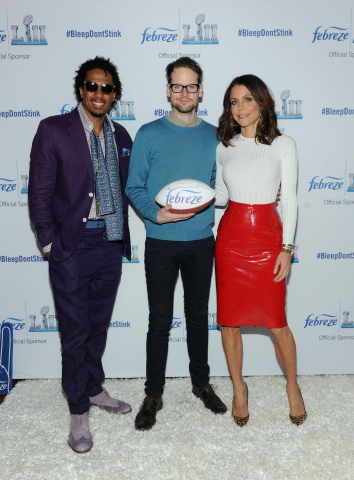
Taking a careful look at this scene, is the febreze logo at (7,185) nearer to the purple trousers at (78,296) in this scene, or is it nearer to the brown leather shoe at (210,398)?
the purple trousers at (78,296)

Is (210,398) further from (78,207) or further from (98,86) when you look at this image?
(98,86)

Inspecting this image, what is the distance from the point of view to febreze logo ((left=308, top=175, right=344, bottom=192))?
3.07 m

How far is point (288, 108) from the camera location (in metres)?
2.99

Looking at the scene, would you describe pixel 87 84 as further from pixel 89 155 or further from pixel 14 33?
pixel 14 33

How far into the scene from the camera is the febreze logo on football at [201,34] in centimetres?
290

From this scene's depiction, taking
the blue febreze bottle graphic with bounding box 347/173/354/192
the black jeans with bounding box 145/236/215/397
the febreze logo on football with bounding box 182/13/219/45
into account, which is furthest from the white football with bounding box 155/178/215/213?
the blue febreze bottle graphic with bounding box 347/173/354/192

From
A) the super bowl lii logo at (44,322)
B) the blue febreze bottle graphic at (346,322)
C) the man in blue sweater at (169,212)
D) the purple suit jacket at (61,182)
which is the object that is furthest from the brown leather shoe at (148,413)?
the blue febreze bottle graphic at (346,322)

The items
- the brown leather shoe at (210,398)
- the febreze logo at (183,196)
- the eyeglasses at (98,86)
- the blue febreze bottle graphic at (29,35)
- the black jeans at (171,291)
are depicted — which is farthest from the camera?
the blue febreze bottle graphic at (29,35)

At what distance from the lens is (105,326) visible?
2.75 meters

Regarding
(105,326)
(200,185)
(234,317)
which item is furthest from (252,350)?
(200,185)

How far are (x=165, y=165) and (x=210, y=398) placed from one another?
140 cm

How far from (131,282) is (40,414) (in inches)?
38.5

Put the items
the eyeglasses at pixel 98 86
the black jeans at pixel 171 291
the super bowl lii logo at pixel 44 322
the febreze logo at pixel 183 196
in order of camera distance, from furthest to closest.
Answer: the super bowl lii logo at pixel 44 322 < the black jeans at pixel 171 291 < the eyeglasses at pixel 98 86 < the febreze logo at pixel 183 196

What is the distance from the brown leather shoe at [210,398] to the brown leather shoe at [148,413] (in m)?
0.26
